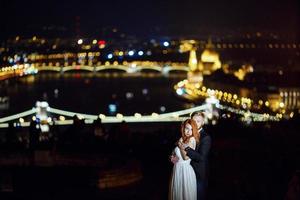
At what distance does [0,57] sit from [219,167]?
1769 cm

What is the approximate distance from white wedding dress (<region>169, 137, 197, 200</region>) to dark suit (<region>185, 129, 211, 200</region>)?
0.02 meters

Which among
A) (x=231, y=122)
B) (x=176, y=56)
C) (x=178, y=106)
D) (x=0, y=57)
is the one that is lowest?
(x=231, y=122)

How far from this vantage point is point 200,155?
1981 mm

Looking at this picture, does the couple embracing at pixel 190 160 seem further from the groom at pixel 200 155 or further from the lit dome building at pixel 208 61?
the lit dome building at pixel 208 61

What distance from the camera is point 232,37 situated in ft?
141

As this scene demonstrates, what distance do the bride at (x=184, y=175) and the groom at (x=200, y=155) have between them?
→ 19mm

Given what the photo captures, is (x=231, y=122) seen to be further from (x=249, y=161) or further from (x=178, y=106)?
(x=178, y=106)

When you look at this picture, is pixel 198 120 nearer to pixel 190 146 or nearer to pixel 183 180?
pixel 190 146

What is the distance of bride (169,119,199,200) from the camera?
6.42 feet

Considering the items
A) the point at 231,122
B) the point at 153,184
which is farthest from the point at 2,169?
the point at 231,122

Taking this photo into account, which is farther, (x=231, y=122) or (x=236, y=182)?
(x=231, y=122)

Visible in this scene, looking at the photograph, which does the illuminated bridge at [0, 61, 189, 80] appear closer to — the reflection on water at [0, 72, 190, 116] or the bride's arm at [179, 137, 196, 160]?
the reflection on water at [0, 72, 190, 116]

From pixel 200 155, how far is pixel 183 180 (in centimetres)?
10

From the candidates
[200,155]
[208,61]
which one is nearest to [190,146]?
[200,155]
